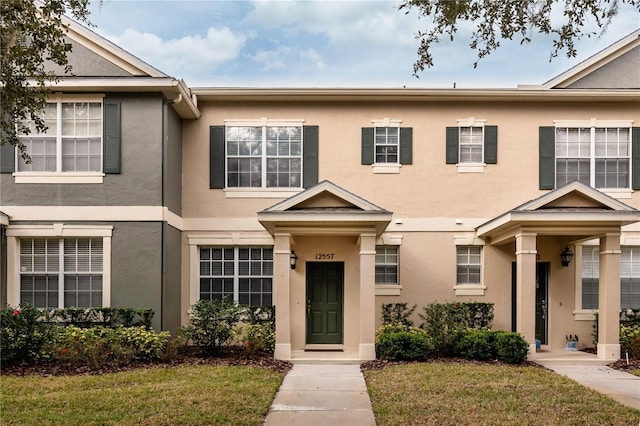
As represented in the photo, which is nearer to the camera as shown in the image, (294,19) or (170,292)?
(294,19)

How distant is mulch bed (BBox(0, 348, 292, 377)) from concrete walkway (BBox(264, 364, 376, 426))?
2.42ft

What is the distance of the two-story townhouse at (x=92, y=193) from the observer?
13.4 metres

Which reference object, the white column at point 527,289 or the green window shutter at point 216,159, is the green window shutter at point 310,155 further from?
the white column at point 527,289

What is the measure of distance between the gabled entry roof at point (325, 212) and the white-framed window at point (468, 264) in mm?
3021

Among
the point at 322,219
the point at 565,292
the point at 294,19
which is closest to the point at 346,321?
the point at 322,219

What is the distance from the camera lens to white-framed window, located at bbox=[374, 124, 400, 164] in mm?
15375

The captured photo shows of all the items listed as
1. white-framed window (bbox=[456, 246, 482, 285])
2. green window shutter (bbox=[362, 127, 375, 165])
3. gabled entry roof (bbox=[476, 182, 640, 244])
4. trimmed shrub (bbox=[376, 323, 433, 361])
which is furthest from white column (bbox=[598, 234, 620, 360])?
green window shutter (bbox=[362, 127, 375, 165])

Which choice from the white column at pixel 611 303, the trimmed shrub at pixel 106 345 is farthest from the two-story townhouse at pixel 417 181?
the trimmed shrub at pixel 106 345

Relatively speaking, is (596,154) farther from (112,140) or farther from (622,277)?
(112,140)

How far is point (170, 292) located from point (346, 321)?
4.27m

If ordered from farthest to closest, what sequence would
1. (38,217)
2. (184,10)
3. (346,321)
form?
(346,321) → (38,217) → (184,10)

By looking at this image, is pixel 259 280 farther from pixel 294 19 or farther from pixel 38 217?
pixel 294 19

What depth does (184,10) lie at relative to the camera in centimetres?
1020

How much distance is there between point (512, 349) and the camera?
41.2 ft
